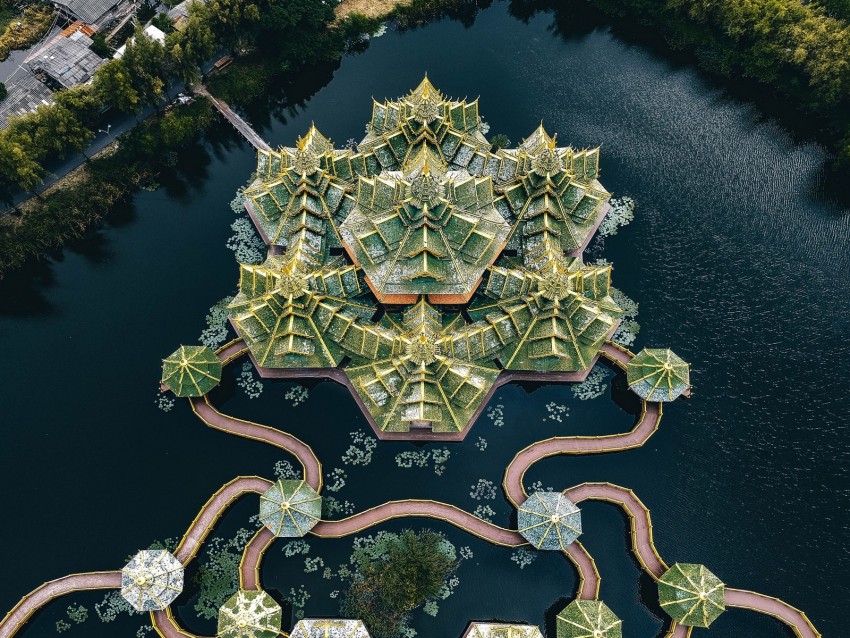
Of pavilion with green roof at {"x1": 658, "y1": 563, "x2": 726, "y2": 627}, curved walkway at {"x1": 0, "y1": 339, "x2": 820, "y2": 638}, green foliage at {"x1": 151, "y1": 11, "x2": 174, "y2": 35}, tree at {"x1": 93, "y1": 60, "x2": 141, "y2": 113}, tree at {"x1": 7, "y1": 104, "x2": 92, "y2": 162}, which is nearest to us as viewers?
pavilion with green roof at {"x1": 658, "y1": 563, "x2": 726, "y2": 627}

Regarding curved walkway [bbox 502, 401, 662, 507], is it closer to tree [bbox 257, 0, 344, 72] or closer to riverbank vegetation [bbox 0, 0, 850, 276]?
riverbank vegetation [bbox 0, 0, 850, 276]

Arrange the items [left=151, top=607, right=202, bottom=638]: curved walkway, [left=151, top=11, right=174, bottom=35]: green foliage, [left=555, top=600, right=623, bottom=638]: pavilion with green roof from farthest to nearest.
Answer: [left=151, top=11, right=174, bottom=35]: green foliage, [left=151, top=607, right=202, bottom=638]: curved walkway, [left=555, top=600, right=623, bottom=638]: pavilion with green roof

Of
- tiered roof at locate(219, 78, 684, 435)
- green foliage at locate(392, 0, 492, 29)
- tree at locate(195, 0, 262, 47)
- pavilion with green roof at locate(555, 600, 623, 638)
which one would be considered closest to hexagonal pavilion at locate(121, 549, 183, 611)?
tiered roof at locate(219, 78, 684, 435)

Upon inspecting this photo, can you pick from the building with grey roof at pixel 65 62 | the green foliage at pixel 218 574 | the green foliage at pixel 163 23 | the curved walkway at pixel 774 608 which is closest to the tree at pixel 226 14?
the green foliage at pixel 163 23

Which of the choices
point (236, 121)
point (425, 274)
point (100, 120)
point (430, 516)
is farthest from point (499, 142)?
point (100, 120)

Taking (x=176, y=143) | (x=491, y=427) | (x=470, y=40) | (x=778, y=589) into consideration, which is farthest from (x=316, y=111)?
(x=778, y=589)

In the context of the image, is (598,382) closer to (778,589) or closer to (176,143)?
(778,589)

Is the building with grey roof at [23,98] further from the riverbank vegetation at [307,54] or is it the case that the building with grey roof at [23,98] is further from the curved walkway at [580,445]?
the curved walkway at [580,445]
